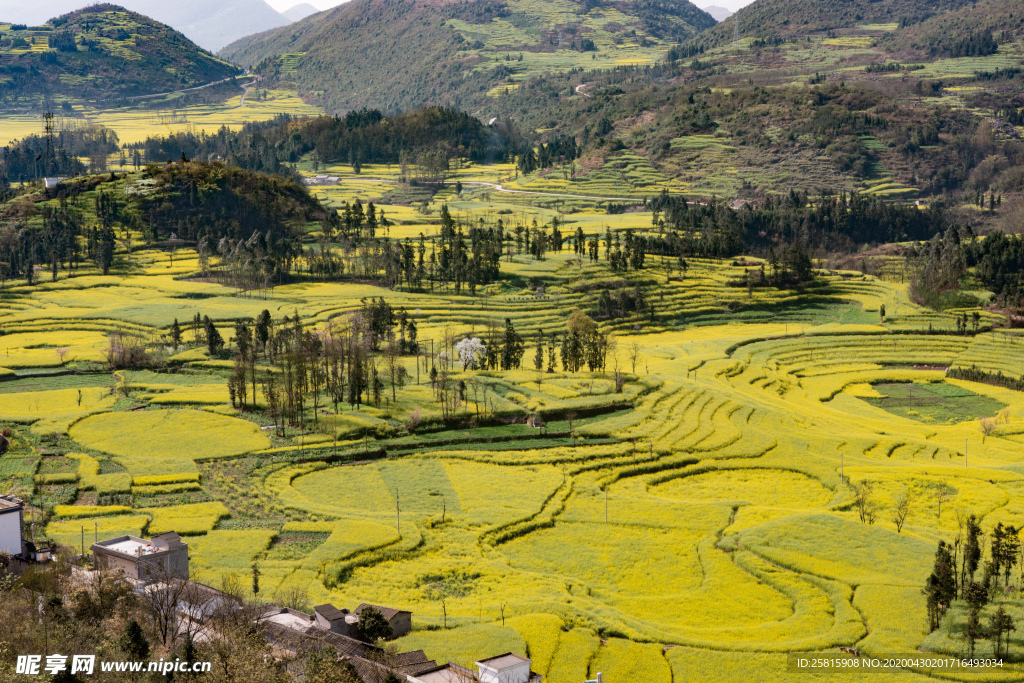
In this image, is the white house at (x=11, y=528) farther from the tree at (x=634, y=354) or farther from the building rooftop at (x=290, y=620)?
the tree at (x=634, y=354)

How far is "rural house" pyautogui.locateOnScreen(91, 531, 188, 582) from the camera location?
179 ft

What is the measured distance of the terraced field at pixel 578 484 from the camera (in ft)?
185

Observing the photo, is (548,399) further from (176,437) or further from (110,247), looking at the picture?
(110,247)

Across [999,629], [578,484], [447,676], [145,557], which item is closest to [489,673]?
[447,676]

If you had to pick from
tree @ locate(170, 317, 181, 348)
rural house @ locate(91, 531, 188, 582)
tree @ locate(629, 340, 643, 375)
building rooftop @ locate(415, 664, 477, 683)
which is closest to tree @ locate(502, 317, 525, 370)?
tree @ locate(629, 340, 643, 375)

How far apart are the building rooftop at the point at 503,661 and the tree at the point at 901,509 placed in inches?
1419

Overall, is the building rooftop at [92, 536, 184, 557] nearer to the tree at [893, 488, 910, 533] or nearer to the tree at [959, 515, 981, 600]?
the tree at [959, 515, 981, 600]

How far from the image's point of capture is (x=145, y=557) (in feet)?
179

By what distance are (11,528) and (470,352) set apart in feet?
203

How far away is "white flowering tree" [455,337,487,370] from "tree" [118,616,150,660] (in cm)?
7073

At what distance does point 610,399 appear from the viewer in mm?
101312

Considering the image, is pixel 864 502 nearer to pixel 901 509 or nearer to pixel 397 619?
pixel 901 509

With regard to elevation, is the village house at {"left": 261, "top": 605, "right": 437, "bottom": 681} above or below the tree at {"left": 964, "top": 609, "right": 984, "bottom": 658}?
above

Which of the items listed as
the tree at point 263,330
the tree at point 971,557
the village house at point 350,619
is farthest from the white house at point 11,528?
the tree at point 971,557
